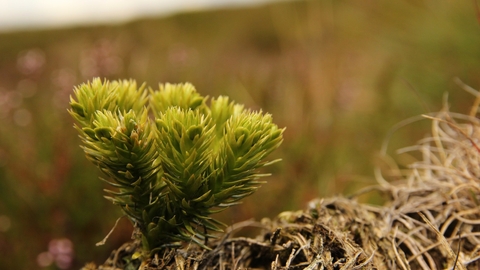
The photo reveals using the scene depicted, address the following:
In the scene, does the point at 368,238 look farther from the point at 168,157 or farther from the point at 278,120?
→ the point at 278,120

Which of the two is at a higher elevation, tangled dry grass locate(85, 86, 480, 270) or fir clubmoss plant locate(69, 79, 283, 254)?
fir clubmoss plant locate(69, 79, 283, 254)

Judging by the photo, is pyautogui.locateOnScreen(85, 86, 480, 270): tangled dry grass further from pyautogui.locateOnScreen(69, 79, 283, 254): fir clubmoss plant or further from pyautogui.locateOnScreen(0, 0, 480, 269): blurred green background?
pyautogui.locateOnScreen(0, 0, 480, 269): blurred green background

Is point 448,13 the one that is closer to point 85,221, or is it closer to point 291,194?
point 291,194

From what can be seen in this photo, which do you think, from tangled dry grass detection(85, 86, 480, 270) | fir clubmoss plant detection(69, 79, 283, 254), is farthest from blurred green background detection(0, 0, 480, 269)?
fir clubmoss plant detection(69, 79, 283, 254)

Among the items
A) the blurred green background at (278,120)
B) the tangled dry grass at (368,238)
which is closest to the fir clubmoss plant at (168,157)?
the tangled dry grass at (368,238)

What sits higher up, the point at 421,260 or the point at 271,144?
the point at 271,144

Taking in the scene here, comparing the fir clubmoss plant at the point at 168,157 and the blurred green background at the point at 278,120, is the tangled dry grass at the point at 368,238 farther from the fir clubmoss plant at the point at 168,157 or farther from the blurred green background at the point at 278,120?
the blurred green background at the point at 278,120

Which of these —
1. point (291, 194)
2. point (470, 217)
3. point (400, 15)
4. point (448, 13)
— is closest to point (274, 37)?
point (400, 15)

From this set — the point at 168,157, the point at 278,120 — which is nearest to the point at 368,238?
the point at 168,157
